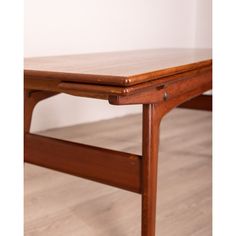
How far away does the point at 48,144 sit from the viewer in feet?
4.45

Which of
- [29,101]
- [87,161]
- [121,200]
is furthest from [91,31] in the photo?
[87,161]

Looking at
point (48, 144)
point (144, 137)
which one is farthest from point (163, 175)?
point (144, 137)

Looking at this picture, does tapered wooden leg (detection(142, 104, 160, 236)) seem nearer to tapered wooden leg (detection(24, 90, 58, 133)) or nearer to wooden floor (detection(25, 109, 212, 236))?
wooden floor (detection(25, 109, 212, 236))

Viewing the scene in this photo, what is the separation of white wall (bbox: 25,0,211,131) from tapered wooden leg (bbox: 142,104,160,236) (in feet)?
5.05

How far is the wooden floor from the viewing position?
1340 mm

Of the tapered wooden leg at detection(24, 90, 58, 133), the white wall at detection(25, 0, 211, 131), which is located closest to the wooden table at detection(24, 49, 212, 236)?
the tapered wooden leg at detection(24, 90, 58, 133)

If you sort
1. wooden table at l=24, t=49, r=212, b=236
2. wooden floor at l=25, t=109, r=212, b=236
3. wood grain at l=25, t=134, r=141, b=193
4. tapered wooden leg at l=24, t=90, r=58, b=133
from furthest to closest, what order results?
1. tapered wooden leg at l=24, t=90, r=58, b=133
2. wooden floor at l=25, t=109, r=212, b=236
3. wood grain at l=25, t=134, r=141, b=193
4. wooden table at l=24, t=49, r=212, b=236

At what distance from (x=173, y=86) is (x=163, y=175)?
70 centimetres

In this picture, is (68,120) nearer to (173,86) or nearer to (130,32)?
(130,32)

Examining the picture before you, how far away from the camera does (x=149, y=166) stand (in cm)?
113

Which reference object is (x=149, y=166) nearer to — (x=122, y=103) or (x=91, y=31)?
(x=122, y=103)

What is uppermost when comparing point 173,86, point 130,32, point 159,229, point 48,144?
point 130,32

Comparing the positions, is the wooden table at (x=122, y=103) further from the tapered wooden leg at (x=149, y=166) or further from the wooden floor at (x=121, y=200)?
the wooden floor at (x=121, y=200)
